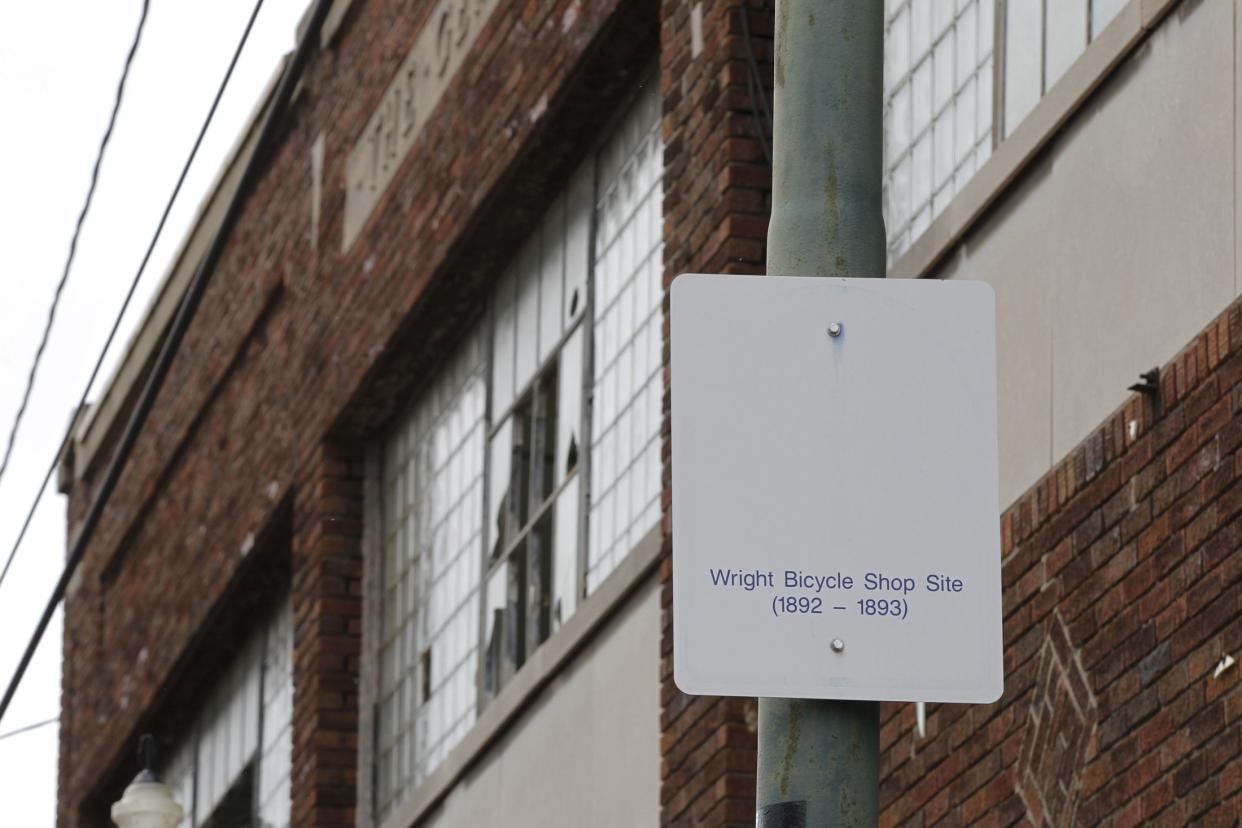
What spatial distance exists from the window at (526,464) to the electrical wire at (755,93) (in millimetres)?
1278

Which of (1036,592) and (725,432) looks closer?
(725,432)

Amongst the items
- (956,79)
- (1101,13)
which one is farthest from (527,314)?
(1101,13)

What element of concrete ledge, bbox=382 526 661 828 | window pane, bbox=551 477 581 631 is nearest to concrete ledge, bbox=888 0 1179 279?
concrete ledge, bbox=382 526 661 828

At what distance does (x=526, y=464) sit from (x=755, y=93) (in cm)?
357

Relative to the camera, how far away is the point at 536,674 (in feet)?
42.8

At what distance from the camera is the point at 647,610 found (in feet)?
38.5

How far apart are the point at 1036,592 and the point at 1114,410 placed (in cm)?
63

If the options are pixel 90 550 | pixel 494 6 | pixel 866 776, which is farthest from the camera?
pixel 90 550

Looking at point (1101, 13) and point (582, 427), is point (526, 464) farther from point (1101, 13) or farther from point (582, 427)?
point (1101, 13)

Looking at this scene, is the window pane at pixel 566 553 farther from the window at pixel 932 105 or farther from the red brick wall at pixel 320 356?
the window at pixel 932 105

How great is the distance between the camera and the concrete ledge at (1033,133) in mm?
8328

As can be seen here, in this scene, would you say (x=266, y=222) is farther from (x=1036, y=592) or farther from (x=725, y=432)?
(x=725, y=432)

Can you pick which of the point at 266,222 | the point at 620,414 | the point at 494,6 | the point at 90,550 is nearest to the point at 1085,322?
the point at 620,414

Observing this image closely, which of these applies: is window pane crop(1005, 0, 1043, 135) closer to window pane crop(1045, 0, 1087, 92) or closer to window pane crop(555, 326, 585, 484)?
window pane crop(1045, 0, 1087, 92)
